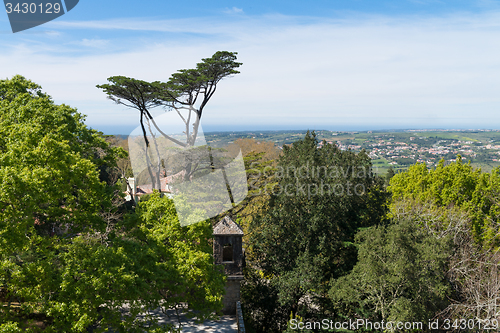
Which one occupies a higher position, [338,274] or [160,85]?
[160,85]

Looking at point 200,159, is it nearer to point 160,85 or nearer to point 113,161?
point 160,85

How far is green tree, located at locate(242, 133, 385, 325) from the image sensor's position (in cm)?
1672

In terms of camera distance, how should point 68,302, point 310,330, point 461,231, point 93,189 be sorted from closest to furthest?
point 68,302, point 93,189, point 310,330, point 461,231

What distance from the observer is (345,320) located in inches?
Result: 633

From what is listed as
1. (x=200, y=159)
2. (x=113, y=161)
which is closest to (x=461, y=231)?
(x=200, y=159)

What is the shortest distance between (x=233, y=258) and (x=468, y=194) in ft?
53.0

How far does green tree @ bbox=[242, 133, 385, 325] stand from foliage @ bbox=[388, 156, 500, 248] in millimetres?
5665

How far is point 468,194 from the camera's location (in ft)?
73.9

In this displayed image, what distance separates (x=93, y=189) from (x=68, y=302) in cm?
364

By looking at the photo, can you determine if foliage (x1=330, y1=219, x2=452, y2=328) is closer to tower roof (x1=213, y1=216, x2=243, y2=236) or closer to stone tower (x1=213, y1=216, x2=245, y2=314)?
stone tower (x1=213, y1=216, x2=245, y2=314)

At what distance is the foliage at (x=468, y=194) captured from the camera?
70.6ft

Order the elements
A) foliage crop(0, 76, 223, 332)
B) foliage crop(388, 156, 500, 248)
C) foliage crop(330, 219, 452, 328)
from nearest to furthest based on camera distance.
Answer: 1. foliage crop(0, 76, 223, 332)
2. foliage crop(330, 219, 452, 328)
3. foliage crop(388, 156, 500, 248)

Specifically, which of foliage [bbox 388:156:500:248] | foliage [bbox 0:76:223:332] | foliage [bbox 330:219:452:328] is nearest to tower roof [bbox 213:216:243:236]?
foliage [bbox 0:76:223:332]

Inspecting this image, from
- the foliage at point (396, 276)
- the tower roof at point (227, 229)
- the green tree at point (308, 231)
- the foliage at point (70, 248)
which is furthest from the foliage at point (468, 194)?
the foliage at point (70, 248)
